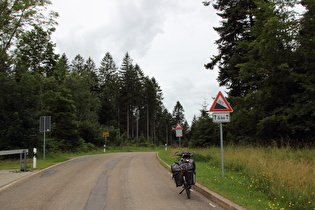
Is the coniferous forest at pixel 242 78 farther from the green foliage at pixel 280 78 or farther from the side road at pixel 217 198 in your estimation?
the side road at pixel 217 198

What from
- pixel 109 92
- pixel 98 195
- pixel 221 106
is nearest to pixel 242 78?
pixel 221 106

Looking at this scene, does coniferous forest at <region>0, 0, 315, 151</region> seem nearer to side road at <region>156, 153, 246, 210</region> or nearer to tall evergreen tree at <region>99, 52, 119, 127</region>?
side road at <region>156, 153, 246, 210</region>

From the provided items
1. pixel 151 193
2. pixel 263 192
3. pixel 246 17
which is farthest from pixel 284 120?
pixel 246 17

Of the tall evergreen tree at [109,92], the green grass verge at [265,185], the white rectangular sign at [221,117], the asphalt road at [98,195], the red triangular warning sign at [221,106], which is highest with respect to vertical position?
the tall evergreen tree at [109,92]

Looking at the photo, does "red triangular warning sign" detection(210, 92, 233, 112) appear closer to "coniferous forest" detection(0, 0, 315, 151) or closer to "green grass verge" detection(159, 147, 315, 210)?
"green grass verge" detection(159, 147, 315, 210)

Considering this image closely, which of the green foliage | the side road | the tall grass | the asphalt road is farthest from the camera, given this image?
the green foliage

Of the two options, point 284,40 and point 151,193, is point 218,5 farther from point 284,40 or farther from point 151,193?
point 151,193

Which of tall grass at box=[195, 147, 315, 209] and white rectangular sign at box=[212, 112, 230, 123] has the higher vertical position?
white rectangular sign at box=[212, 112, 230, 123]

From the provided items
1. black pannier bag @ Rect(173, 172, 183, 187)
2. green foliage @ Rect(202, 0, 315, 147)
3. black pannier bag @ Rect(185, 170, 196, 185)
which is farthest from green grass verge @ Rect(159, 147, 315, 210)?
green foliage @ Rect(202, 0, 315, 147)

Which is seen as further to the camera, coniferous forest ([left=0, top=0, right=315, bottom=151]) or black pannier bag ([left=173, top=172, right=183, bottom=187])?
coniferous forest ([left=0, top=0, right=315, bottom=151])

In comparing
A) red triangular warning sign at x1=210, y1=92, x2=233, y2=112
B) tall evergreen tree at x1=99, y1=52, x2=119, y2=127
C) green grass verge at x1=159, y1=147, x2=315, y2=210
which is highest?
tall evergreen tree at x1=99, y1=52, x2=119, y2=127

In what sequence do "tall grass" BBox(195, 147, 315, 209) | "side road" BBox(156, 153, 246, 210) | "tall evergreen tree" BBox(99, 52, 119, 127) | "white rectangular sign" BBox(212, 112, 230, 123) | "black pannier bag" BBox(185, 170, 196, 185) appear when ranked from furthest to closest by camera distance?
"tall evergreen tree" BBox(99, 52, 119, 127) → "white rectangular sign" BBox(212, 112, 230, 123) → "black pannier bag" BBox(185, 170, 196, 185) → "side road" BBox(156, 153, 246, 210) → "tall grass" BBox(195, 147, 315, 209)

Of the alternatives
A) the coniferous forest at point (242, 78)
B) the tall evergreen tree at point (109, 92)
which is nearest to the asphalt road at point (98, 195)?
the coniferous forest at point (242, 78)

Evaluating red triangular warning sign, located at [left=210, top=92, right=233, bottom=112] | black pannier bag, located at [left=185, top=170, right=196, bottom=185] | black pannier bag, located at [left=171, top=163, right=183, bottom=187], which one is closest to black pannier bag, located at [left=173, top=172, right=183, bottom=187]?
black pannier bag, located at [left=171, top=163, right=183, bottom=187]
